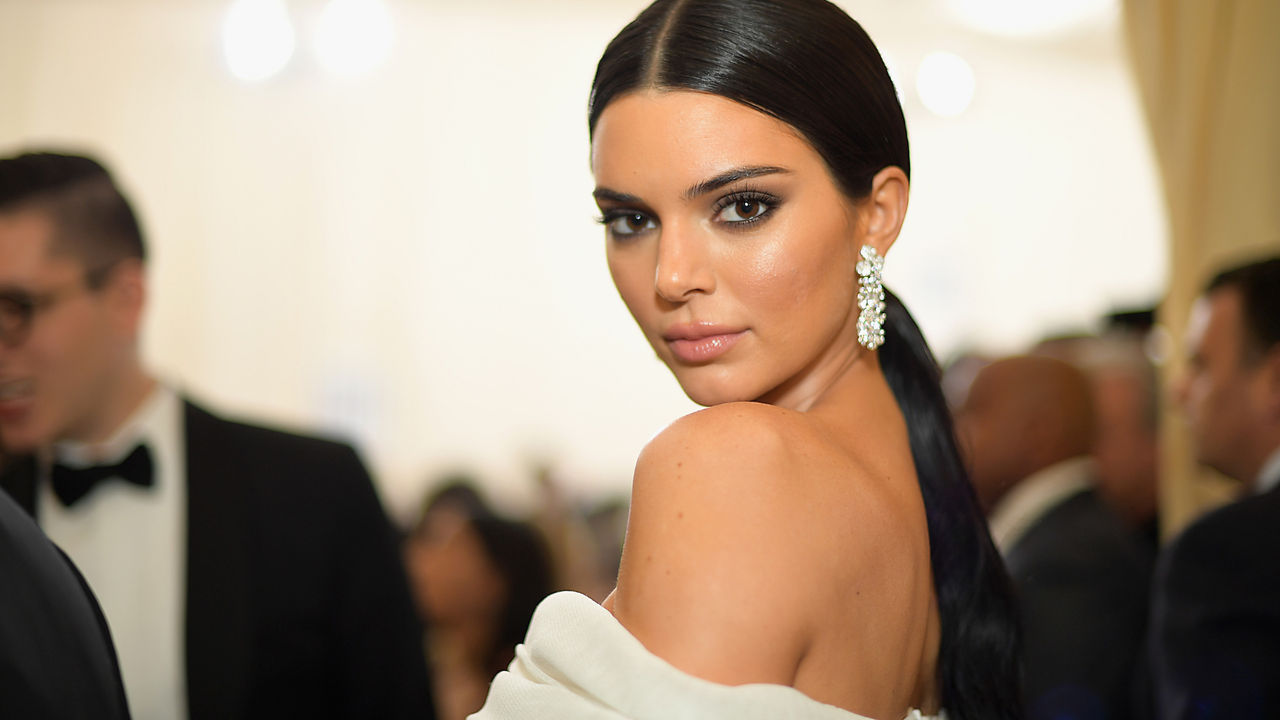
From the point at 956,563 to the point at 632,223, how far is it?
0.67m

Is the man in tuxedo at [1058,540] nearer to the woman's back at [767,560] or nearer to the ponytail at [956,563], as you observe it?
the ponytail at [956,563]

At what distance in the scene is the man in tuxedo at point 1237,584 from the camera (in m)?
1.99

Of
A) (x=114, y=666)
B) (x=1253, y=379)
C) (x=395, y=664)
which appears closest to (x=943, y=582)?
(x=114, y=666)

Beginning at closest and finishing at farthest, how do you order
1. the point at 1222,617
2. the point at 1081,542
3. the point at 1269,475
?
the point at 1222,617, the point at 1269,475, the point at 1081,542

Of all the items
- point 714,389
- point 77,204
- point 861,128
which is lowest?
point 714,389

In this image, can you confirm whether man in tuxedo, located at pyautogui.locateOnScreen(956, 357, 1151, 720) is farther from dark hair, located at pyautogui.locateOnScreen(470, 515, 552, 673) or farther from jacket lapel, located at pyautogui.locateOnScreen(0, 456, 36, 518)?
jacket lapel, located at pyautogui.locateOnScreen(0, 456, 36, 518)

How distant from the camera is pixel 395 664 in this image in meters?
2.11

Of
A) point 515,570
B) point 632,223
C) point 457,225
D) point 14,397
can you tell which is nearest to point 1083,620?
point 515,570

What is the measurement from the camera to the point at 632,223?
118cm

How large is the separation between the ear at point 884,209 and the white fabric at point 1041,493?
6.49 ft

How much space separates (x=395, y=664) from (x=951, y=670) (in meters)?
1.31

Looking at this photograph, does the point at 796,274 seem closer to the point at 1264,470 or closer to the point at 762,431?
the point at 762,431

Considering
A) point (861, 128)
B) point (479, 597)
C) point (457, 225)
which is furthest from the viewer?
point (457, 225)

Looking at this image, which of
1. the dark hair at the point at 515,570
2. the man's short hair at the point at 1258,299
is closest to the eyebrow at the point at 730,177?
the man's short hair at the point at 1258,299
